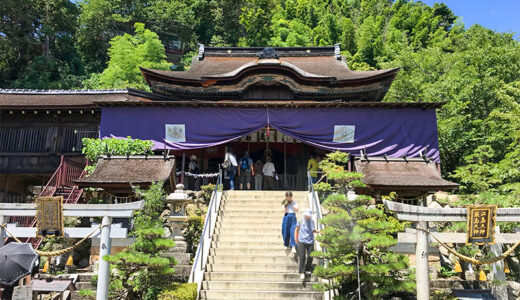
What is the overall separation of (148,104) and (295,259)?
9605 mm

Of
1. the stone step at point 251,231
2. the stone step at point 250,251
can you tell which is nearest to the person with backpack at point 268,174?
the stone step at point 251,231

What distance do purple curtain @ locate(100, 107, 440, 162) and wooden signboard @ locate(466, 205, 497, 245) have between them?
8074mm

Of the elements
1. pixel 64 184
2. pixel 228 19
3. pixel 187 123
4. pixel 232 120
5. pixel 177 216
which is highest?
pixel 228 19

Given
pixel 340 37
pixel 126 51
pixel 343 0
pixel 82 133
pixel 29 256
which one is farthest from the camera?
pixel 343 0

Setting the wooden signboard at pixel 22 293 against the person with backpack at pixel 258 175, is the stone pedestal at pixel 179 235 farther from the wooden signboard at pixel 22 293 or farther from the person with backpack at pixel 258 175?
the person with backpack at pixel 258 175

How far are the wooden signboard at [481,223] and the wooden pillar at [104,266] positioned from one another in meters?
7.15

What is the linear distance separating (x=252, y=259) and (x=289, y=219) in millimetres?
1332

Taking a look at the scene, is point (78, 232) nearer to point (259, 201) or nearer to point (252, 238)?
point (252, 238)

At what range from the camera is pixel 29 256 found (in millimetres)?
6945

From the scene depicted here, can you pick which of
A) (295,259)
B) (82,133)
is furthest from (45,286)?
(82,133)

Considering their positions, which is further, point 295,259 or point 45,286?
point 295,259

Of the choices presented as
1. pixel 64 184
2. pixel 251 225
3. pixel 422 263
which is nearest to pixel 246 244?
pixel 251 225

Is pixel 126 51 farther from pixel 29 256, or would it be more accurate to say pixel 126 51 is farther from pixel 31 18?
pixel 29 256

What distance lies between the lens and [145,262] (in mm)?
7965
